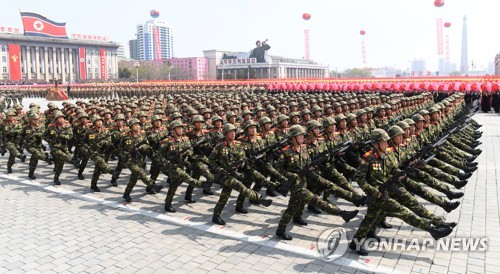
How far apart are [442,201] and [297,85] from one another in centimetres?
2402

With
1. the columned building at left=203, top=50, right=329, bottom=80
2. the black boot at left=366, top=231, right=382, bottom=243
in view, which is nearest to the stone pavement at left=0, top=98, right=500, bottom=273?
the black boot at left=366, top=231, right=382, bottom=243

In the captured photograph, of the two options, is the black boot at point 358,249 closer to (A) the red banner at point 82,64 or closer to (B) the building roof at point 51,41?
(B) the building roof at point 51,41

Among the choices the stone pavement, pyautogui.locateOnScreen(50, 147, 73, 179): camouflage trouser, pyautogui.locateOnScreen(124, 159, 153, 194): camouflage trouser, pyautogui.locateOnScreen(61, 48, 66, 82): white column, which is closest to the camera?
the stone pavement

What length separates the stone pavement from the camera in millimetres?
5613

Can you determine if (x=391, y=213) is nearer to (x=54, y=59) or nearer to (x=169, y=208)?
(x=169, y=208)

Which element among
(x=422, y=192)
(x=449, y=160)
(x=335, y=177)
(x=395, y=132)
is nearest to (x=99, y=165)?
(x=335, y=177)

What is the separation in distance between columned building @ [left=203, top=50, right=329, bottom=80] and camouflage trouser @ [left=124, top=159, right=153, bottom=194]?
3046 inches

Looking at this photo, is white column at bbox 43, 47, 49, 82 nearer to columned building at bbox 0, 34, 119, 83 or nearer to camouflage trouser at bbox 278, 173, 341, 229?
columned building at bbox 0, 34, 119, 83

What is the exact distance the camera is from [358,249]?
5.86 meters

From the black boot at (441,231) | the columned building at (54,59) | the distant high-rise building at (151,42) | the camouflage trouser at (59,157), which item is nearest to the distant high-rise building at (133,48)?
the distant high-rise building at (151,42)

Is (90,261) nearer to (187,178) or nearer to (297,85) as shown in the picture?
(187,178)

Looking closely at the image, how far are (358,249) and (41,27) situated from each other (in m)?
97.8

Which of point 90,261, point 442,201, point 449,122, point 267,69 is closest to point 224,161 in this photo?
point 90,261

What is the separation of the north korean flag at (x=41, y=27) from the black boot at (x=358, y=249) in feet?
312
